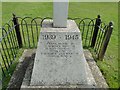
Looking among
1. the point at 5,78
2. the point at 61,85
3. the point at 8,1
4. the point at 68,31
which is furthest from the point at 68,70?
the point at 8,1

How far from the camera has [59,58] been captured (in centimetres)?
317

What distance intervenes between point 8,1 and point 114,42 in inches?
350

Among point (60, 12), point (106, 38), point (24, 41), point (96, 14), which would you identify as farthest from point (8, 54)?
point (96, 14)

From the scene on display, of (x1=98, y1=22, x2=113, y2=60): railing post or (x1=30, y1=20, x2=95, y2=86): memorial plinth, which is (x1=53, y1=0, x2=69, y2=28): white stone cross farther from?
(x1=98, y1=22, x2=113, y2=60): railing post

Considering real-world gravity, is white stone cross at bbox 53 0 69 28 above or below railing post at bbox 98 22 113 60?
above

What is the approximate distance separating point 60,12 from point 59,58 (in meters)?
0.87

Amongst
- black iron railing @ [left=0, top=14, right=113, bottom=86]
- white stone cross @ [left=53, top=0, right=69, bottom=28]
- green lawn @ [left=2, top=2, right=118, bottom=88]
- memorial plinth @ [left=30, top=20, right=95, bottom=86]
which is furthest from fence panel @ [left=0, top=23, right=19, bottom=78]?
green lawn @ [left=2, top=2, right=118, bottom=88]

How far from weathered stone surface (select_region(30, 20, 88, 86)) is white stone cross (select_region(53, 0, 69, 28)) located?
113mm

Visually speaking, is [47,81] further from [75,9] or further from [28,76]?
[75,9]

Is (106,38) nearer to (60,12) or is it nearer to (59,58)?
(59,58)

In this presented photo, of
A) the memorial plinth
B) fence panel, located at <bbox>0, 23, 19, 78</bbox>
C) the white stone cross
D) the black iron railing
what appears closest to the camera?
the white stone cross

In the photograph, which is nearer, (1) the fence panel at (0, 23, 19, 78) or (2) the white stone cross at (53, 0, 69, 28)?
(2) the white stone cross at (53, 0, 69, 28)

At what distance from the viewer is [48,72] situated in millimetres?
3238

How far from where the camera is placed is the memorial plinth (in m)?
2.99
